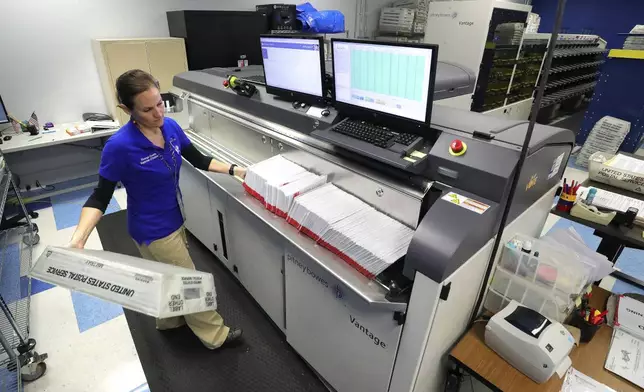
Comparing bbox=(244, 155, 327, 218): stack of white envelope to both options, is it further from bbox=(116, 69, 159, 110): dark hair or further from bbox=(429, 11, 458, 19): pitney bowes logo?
bbox=(429, 11, 458, 19): pitney bowes logo

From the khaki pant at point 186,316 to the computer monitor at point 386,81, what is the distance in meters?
1.12

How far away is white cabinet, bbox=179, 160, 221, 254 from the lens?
2.39 meters

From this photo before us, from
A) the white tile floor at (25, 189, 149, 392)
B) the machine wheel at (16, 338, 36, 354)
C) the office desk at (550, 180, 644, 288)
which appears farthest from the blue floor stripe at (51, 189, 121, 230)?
the office desk at (550, 180, 644, 288)

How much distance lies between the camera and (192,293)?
1316 mm

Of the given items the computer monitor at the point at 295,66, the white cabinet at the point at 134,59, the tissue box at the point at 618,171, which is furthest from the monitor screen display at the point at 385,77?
the white cabinet at the point at 134,59

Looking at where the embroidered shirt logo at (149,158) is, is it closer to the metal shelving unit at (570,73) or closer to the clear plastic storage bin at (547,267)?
the clear plastic storage bin at (547,267)

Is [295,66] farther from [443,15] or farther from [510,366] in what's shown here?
[443,15]

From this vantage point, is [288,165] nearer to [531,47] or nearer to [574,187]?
[574,187]

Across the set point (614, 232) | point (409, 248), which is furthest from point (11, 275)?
point (614, 232)

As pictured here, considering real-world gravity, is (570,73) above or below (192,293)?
above

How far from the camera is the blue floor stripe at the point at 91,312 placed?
7.01 ft

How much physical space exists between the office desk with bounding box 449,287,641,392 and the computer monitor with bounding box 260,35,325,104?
1.32 meters

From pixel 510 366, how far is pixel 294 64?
167cm

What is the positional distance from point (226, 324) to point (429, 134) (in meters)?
1.74
